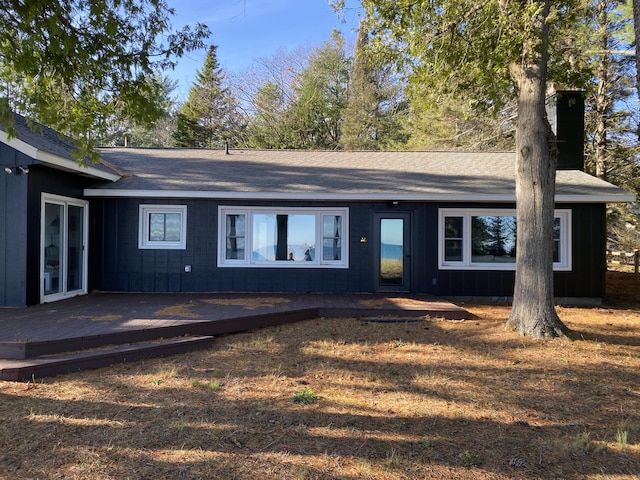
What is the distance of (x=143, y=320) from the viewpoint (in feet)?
20.4

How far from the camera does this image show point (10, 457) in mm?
2885

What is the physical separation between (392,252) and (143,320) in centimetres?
553

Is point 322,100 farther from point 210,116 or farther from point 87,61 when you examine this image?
point 87,61

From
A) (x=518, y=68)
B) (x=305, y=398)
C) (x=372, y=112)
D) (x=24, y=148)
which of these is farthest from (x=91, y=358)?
(x=372, y=112)

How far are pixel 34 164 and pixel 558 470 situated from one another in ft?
26.8

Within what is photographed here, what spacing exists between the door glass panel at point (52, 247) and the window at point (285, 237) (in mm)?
3138

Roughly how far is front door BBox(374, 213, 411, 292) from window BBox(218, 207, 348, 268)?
77 cm

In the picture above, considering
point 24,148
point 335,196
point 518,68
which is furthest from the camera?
point 335,196

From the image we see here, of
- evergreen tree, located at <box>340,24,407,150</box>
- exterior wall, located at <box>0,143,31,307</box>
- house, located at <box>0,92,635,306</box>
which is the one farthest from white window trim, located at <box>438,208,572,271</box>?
evergreen tree, located at <box>340,24,407,150</box>

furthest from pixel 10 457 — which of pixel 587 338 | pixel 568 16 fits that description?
pixel 568 16

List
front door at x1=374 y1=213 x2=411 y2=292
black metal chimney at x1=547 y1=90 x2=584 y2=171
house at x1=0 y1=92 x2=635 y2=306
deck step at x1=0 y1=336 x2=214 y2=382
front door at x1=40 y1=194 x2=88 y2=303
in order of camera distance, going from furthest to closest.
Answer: black metal chimney at x1=547 y1=90 x2=584 y2=171 < front door at x1=374 y1=213 x2=411 y2=292 < house at x1=0 y1=92 x2=635 y2=306 < front door at x1=40 y1=194 x2=88 y2=303 < deck step at x1=0 y1=336 x2=214 y2=382

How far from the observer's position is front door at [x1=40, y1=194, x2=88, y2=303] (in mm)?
7801

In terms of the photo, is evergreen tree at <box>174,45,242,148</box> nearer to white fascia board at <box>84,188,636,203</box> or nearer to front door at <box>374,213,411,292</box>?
white fascia board at <box>84,188,636,203</box>

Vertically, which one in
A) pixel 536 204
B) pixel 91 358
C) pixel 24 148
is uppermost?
pixel 24 148
